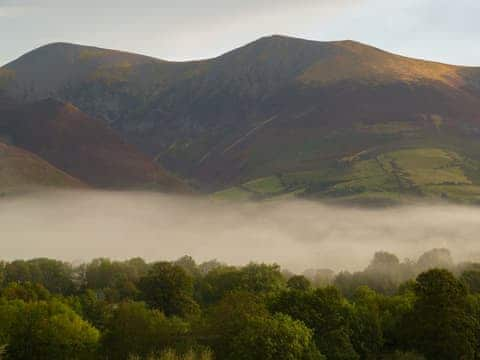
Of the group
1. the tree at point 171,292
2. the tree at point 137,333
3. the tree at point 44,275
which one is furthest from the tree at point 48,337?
the tree at point 44,275

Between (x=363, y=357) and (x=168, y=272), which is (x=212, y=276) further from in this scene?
(x=363, y=357)

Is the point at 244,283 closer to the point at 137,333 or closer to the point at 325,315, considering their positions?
the point at 325,315

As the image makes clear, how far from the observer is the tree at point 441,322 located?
85.4m

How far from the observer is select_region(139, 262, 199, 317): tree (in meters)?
121

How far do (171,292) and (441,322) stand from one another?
5364 cm

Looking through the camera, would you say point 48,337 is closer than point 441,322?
Yes

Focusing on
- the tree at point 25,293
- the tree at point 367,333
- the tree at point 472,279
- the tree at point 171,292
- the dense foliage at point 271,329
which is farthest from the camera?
the tree at point 472,279

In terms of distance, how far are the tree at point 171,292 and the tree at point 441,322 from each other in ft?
145

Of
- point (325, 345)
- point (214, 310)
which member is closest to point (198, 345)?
point (214, 310)

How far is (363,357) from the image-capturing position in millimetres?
88500

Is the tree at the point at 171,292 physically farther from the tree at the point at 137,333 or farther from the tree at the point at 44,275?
the tree at the point at 44,275

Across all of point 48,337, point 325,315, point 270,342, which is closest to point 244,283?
point 325,315

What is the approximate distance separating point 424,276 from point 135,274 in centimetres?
10115

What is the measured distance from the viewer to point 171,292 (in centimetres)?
12288
